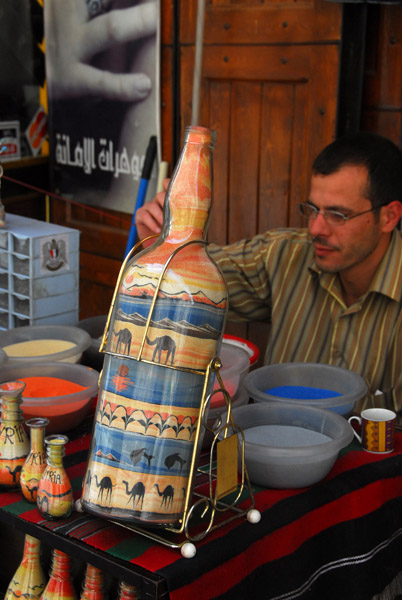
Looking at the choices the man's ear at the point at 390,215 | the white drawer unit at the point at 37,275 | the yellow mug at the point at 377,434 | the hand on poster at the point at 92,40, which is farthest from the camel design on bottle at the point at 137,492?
the hand on poster at the point at 92,40

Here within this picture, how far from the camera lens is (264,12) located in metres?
2.62

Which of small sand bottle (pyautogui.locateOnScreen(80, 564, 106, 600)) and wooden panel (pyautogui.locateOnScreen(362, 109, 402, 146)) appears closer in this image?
small sand bottle (pyautogui.locateOnScreen(80, 564, 106, 600))

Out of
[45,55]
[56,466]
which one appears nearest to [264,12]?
[45,55]

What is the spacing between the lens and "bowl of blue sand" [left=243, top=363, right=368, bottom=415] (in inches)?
55.6

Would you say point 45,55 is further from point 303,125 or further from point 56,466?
point 56,466

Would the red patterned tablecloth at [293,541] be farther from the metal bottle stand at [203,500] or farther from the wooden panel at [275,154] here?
the wooden panel at [275,154]

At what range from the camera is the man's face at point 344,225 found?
1.94 m

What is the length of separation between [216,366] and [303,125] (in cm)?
173

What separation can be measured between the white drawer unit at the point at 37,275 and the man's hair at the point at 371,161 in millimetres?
682

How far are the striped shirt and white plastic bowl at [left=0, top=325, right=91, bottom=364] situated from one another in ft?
2.08


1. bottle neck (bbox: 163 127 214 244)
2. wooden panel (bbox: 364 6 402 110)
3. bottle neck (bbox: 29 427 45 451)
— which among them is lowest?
bottle neck (bbox: 29 427 45 451)

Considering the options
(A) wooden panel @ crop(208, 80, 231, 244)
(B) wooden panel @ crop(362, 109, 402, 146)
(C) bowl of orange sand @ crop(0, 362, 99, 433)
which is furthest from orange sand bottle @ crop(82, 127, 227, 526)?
(A) wooden panel @ crop(208, 80, 231, 244)

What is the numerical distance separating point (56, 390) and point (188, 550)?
0.51 meters

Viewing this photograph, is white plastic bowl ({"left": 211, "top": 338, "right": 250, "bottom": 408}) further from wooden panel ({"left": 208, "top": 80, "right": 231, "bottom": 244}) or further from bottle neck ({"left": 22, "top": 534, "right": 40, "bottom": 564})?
wooden panel ({"left": 208, "top": 80, "right": 231, "bottom": 244})
